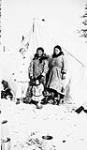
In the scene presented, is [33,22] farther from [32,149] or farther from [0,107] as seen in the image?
[32,149]

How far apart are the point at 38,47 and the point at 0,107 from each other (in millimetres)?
538

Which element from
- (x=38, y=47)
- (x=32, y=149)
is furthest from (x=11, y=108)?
(x=38, y=47)

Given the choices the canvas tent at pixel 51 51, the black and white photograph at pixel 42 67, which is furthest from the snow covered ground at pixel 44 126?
the canvas tent at pixel 51 51

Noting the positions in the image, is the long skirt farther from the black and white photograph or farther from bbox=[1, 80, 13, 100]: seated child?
bbox=[1, 80, 13, 100]: seated child

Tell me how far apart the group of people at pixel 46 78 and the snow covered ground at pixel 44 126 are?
69 mm

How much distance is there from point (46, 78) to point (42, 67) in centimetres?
9

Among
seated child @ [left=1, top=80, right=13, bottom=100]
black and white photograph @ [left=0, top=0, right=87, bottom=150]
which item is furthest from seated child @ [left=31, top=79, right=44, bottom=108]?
seated child @ [left=1, top=80, right=13, bottom=100]

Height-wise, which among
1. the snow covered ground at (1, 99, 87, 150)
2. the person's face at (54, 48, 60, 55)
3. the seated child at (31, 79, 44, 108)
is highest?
the person's face at (54, 48, 60, 55)

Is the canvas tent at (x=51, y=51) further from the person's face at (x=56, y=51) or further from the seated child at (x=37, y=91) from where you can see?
the seated child at (x=37, y=91)

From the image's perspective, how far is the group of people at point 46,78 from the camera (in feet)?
6.60

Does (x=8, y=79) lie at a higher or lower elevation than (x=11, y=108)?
higher

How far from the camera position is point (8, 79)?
200cm

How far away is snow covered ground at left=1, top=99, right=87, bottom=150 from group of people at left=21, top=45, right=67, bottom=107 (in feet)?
0.22

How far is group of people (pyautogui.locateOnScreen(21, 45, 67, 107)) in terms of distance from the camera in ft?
6.60
